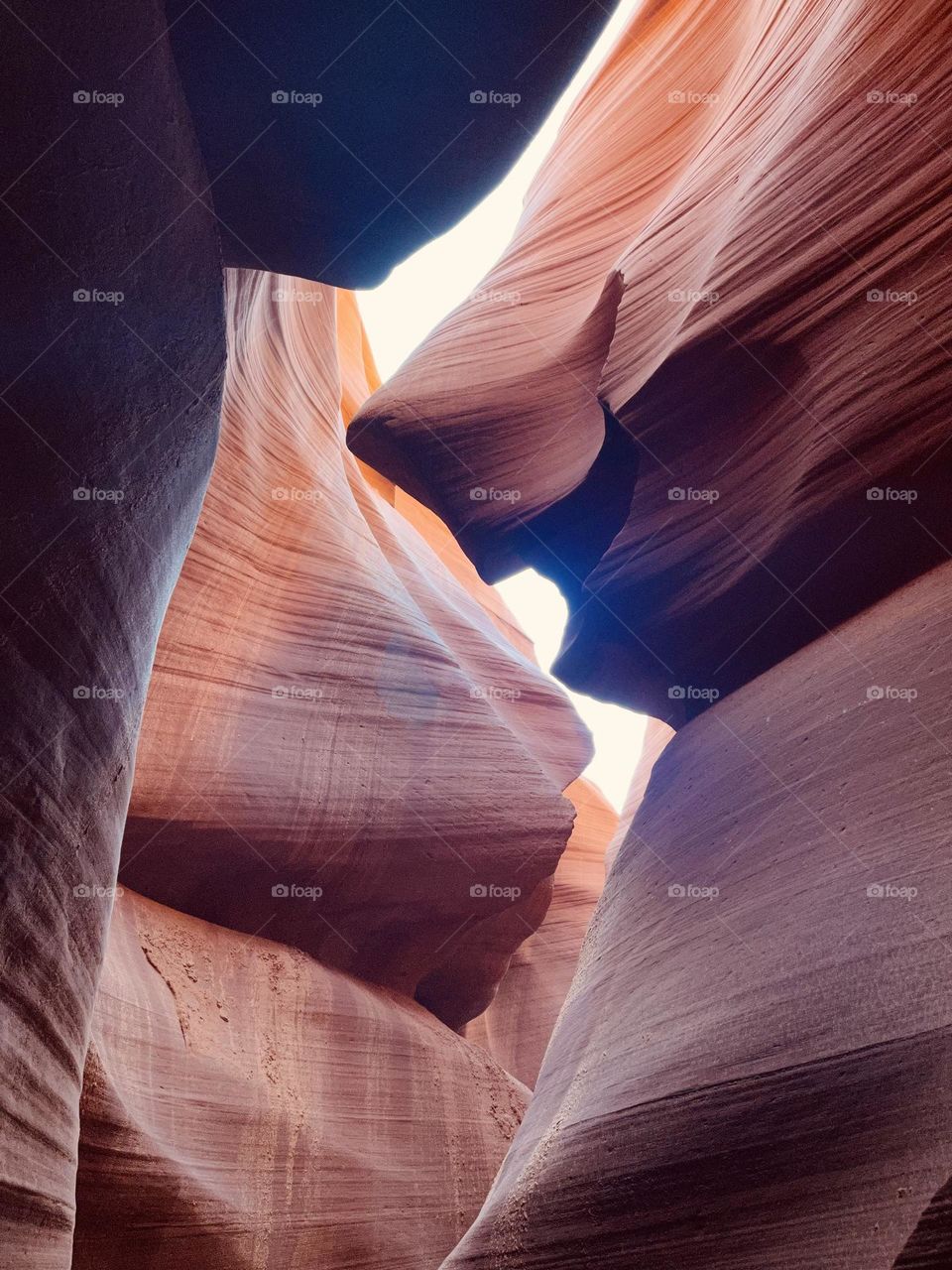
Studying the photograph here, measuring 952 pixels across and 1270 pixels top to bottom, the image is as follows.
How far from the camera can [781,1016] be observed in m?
3.10

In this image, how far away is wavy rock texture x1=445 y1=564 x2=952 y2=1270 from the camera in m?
2.70

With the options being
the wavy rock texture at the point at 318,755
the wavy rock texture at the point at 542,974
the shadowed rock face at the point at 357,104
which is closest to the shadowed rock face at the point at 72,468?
the shadowed rock face at the point at 357,104

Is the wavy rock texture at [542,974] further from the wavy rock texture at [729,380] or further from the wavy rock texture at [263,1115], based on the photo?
the wavy rock texture at [729,380]

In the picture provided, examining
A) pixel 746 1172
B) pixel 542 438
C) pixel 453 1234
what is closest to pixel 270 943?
pixel 453 1234

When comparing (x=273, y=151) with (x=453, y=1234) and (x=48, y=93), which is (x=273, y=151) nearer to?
(x=48, y=93)

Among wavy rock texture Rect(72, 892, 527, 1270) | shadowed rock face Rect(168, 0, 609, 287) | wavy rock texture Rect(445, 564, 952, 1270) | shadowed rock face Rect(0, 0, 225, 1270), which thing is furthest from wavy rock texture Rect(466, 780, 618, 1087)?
shadowed rock face Rect(168, 0, 609, 287)

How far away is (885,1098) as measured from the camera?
8.86 ft

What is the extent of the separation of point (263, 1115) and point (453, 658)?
3.90 meters

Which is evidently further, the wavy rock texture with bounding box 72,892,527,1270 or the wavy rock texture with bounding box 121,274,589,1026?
the wavy rock texture with bounding box 121,274,589,1026

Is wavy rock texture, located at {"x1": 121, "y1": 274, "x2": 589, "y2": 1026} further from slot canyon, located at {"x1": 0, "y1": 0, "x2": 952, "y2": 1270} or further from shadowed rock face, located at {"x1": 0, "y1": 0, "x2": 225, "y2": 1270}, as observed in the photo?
shadowed rock face, located at {"x1": 0, "y1": 0, "x2": 225, "y2": 1270}

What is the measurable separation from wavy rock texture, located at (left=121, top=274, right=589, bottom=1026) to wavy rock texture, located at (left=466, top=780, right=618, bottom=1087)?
2.64 m

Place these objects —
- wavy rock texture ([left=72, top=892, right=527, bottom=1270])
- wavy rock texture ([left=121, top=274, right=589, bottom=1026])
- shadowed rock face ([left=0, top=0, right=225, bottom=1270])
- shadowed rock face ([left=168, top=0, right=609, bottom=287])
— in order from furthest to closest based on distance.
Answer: wavy rock texture ([left=121, top=274, right=589, bottom=1026]) → wavy rock texture ([left=72, top=892, right=527, bottom=1270]) → shadowed rock face ([left=168, top=0, right=609, bottom=287]) → shadowed rock face ([left=0, top=0, right=225, bottom=1270])

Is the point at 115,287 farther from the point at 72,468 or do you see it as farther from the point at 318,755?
the point at 318,755

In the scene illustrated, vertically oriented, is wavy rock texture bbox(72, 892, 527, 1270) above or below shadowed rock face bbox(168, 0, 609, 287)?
below
